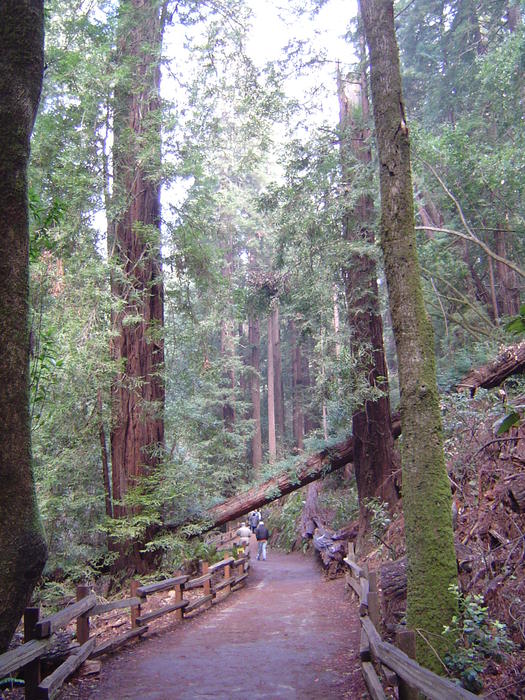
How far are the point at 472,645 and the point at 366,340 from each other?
28.8 feet

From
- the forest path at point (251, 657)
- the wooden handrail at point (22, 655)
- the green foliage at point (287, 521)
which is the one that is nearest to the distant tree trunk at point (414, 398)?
the forest path at point (251, 657)

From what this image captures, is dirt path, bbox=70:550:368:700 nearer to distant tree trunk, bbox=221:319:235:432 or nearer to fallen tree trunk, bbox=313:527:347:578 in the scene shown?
fallen tree trunk, bbox=313:527:347:578

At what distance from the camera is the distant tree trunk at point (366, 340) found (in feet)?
44.4

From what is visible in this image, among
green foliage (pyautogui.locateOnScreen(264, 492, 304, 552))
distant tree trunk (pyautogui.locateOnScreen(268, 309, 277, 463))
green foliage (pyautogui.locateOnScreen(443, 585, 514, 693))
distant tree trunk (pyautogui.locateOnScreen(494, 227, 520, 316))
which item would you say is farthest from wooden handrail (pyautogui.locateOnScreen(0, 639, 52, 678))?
distant tree trunk (pyautogui.locateOnScreen(268, 309, 277, 463))

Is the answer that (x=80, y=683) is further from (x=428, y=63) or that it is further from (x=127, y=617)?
(x=428, y=63)

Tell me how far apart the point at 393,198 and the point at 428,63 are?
23.6m

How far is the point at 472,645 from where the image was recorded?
18.1ft

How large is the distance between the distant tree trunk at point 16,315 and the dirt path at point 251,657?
3729mm

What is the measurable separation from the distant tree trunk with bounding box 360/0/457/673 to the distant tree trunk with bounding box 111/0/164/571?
Answer: 6.85 m

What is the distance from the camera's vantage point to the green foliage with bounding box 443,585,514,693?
5.06 meters

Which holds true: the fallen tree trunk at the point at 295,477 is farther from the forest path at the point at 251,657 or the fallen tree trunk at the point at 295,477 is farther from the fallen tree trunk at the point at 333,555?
the fallen tree trunk at the point at 333,555

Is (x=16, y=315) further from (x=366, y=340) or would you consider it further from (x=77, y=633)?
(x=366, y=340)

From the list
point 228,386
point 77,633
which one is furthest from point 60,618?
point 228,386

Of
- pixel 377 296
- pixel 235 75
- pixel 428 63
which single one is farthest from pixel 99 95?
pixel 428 63
